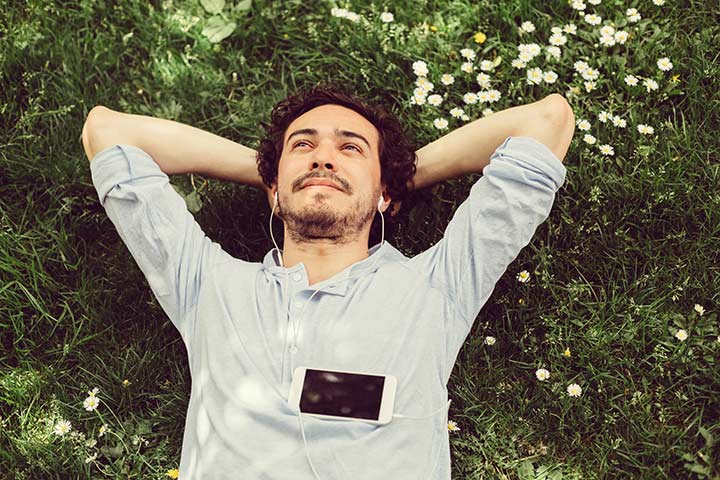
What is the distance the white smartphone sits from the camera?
121 inches

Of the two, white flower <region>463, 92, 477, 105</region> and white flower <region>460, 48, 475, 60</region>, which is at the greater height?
white flower <region>460, 48, 475, 60</region>

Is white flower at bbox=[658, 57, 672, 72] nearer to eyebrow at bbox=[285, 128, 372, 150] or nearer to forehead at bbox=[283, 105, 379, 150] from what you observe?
forehead at bbox=[283, 105, 379, 150]

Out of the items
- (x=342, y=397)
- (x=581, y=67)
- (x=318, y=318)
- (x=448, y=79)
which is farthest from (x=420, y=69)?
(x=342, y=397)

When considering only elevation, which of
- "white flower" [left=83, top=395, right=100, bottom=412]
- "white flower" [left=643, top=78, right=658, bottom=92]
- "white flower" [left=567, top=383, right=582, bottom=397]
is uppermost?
"white flower" [left=643, top=78, right=658, bottom=92]

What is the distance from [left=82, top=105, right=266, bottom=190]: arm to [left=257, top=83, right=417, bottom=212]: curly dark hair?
3.5 inches

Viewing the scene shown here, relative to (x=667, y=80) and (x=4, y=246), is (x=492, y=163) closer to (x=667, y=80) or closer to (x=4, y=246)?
(x=667, y=80)

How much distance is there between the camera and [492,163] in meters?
3.37

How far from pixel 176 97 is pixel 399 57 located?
136cm

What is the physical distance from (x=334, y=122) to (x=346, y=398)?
1356mm

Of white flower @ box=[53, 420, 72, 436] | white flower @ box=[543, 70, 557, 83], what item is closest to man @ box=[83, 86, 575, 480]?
white flower @ box=[543, 70, 557, 83]

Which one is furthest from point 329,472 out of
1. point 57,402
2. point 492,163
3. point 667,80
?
point 667,80

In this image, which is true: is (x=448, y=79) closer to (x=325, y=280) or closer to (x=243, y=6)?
(x=243, y=6)

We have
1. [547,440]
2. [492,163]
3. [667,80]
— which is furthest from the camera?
[667,80]

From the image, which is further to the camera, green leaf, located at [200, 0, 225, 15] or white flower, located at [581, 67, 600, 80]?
green leaf, located at [200, 0, 225, 15]
